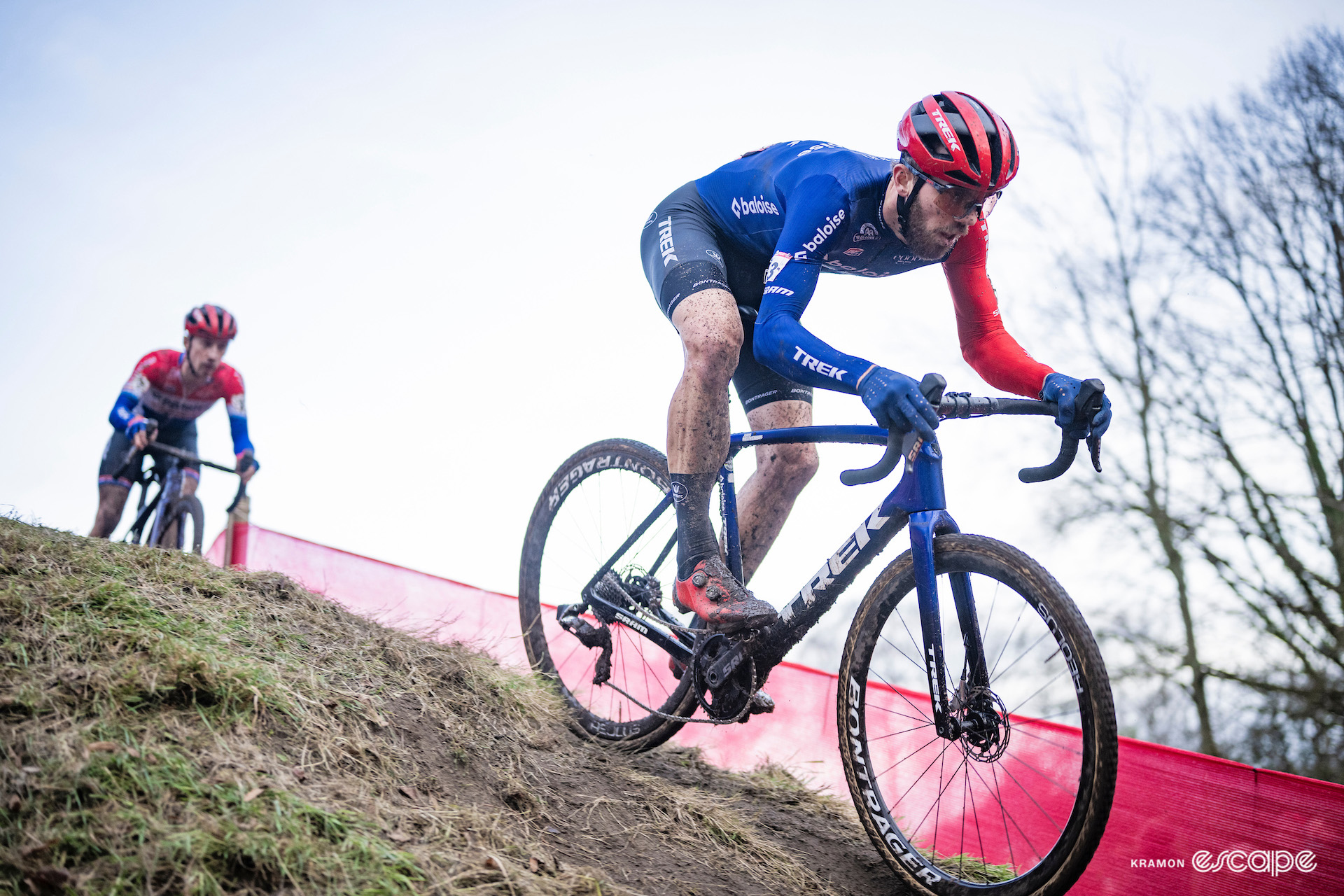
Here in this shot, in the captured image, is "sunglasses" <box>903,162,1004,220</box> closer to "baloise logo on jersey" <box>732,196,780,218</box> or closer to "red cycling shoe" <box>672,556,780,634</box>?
"baloise logo on jersey" <box>732,196,780,218</box>

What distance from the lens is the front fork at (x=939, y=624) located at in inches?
94.6

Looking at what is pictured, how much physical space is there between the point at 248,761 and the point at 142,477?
5.91 metres

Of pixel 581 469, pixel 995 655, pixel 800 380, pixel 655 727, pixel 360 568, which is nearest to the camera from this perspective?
pixel 995 655

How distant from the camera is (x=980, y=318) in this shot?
317 centimetres

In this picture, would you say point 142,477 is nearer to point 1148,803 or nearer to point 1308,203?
point 1148,803

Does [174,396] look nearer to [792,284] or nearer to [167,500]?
[167,500]

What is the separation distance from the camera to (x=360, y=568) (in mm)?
6848

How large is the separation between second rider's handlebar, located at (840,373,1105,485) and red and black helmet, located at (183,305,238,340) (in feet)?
19.6

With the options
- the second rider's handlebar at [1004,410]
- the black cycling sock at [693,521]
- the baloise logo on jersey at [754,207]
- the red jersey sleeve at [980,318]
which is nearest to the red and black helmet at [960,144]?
the red jersey sleeve at [980,318]

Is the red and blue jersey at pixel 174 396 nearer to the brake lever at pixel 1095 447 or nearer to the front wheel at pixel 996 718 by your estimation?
the front wheel at pixel 996 718

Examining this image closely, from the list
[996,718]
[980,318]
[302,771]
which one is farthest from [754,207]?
[302,771]

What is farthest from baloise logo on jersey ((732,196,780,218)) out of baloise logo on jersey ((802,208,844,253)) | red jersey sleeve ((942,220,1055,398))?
red jersey sleeve ((942,220,1055,398))

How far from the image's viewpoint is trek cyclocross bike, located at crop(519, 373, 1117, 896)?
2.27 meters

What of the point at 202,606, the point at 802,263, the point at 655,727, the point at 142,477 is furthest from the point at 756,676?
the point at 142,477
